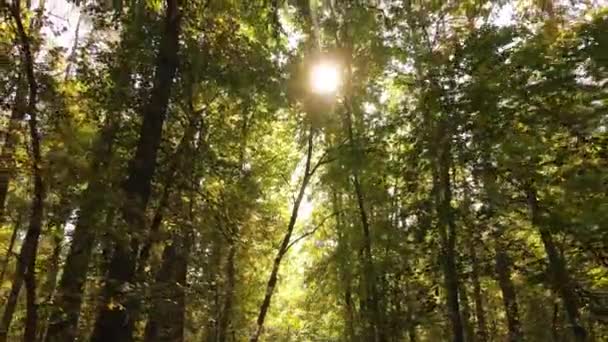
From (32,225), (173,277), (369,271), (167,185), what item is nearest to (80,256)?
(167,185)

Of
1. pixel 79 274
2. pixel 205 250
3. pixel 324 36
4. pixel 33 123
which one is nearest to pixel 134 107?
pixel 79 274

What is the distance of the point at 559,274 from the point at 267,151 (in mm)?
9409

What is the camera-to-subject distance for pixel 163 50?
7789 mm

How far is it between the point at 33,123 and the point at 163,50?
2629mm

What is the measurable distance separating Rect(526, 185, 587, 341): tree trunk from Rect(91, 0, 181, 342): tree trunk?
258 inches

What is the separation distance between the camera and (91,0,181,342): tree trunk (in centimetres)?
627

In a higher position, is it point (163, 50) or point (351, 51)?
point (351, 51)

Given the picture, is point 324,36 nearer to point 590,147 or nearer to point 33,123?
point 590,147

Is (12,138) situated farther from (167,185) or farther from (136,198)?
(167,185)

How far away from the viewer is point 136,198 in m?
6.52

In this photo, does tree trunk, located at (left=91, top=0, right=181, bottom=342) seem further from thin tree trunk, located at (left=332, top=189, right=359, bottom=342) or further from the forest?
thin tree trunk, located at (left=332, top=189, right=359, bottom=342)

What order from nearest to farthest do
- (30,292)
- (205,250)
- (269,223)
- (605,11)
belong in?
(30,292), (605,11), (269,223), (205,250)

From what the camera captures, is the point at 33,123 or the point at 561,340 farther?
the point at 561,340

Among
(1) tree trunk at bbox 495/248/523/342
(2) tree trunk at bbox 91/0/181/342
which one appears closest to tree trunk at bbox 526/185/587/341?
(1) tree trunk at bbox 495/248/523/342
